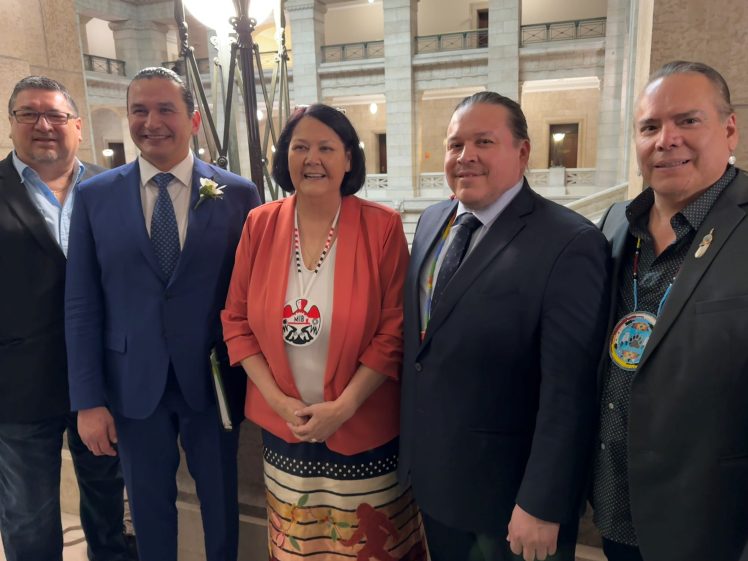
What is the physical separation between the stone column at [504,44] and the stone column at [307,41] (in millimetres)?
5082

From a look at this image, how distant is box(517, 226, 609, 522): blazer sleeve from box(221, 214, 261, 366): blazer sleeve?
894 mm

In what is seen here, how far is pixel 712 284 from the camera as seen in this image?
1134 mm

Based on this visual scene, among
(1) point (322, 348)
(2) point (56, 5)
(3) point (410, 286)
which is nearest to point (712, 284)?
(3) point (410, 286)

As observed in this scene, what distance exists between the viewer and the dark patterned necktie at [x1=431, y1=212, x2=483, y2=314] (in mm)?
1475

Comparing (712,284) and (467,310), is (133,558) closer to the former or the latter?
(467,310)

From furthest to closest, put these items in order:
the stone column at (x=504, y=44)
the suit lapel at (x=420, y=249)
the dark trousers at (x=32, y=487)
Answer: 1. the stone column at (x=504, y=44)
2. the dark trousers at (x=32, y=487)
3. the suit lapel at (x=420, y=249)

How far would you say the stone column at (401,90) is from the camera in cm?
1530

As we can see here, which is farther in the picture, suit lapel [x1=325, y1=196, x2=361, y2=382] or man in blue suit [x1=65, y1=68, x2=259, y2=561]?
man in blue suit [x1=65, y1=68, x2=259, y2=561]

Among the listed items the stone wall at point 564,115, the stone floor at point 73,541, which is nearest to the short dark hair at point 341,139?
the stone floor at point 73,541

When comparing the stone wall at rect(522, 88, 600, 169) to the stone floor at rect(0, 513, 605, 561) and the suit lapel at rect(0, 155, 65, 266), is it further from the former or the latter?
the suit lapel at rect(0, 155, 65, 266)

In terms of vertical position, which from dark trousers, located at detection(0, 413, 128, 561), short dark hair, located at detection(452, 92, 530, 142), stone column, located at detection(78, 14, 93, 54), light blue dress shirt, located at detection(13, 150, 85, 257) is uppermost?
stone column, located at detection(78, 14, 93, 54)

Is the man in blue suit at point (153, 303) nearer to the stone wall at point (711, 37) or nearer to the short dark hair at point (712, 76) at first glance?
the short dark hair at point (712, 76)

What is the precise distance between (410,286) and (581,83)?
55.9 feet

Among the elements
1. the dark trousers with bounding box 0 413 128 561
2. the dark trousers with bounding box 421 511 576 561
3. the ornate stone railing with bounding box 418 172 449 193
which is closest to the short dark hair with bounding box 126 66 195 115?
the dark trousers with bounding box 0 413 128 561
